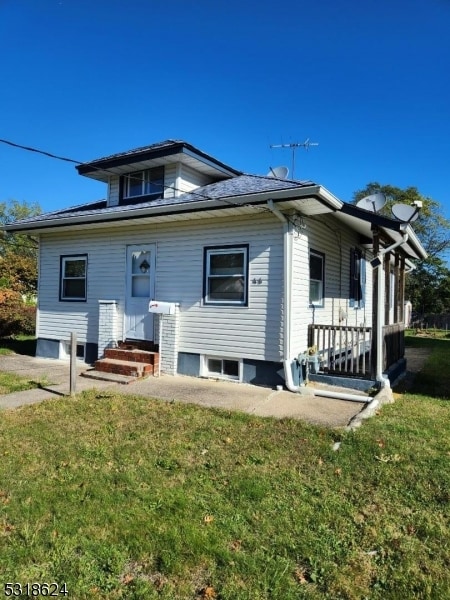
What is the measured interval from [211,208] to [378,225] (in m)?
3.03

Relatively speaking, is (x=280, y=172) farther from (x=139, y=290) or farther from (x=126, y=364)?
(x=126, y=364)

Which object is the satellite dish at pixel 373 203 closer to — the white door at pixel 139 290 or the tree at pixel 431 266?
the white door at pixel 139 290

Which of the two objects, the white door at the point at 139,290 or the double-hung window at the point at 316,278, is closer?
the double-hung window at the point at 316,278

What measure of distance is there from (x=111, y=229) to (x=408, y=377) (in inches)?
310

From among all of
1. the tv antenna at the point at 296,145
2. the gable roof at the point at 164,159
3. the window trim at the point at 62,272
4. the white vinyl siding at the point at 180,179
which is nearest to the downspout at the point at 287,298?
the white vinyl siding at the point at 180,179

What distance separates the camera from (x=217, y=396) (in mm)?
6566

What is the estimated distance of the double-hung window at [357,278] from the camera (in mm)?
10453

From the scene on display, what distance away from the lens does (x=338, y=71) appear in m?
10.5

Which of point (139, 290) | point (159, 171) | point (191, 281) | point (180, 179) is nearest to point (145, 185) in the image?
point (159, 171)

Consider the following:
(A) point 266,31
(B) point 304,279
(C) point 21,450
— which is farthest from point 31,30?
(C) point 21,450

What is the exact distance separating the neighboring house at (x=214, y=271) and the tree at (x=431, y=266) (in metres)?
21.4

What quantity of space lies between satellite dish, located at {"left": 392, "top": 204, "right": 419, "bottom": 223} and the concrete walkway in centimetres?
321

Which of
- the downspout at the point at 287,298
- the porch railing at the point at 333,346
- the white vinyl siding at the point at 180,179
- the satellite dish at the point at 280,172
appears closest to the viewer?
the downspout at the point at 287,298

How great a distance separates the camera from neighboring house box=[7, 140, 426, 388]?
7160 millimetres
